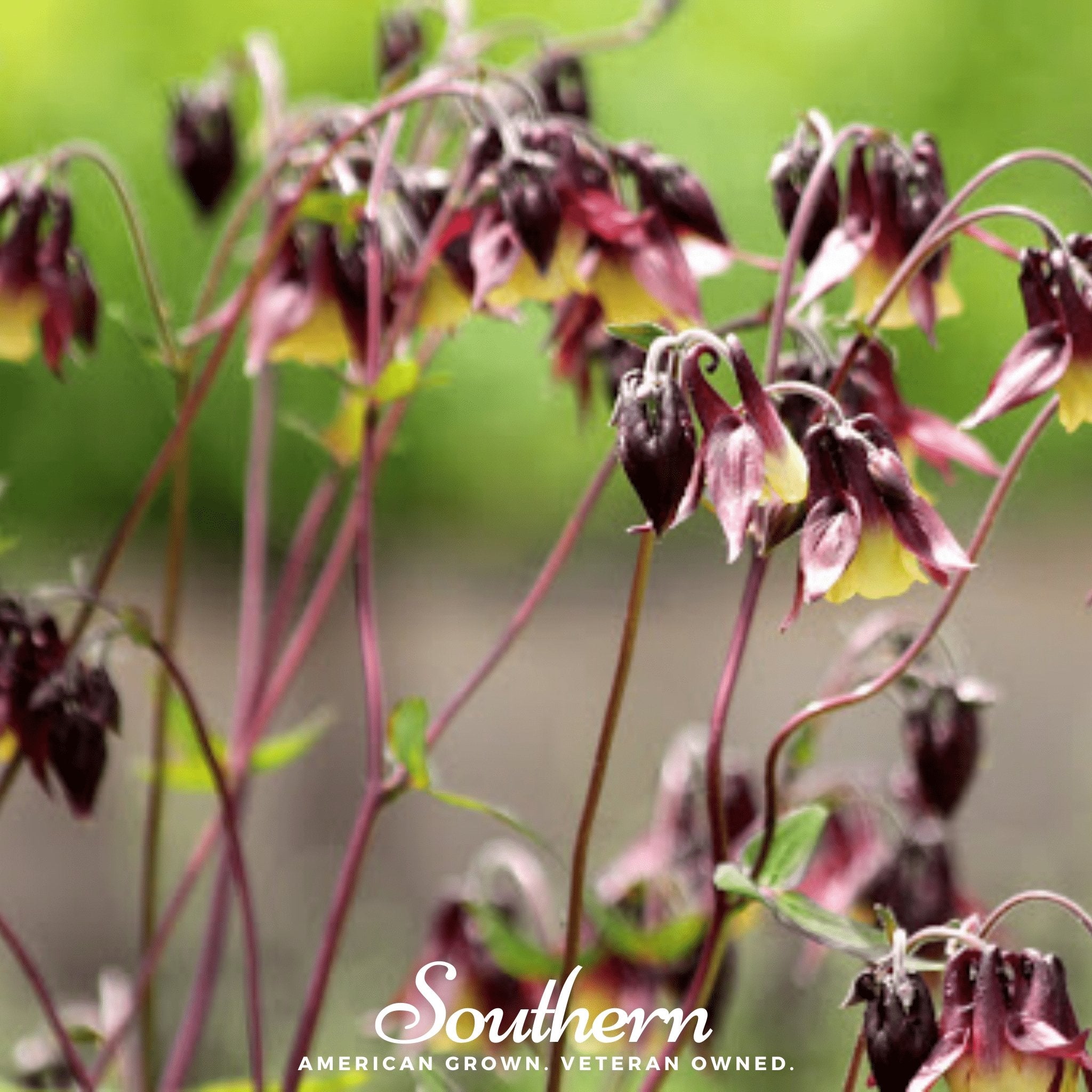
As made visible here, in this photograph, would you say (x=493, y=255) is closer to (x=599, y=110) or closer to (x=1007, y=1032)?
(x=1007, y=1032)

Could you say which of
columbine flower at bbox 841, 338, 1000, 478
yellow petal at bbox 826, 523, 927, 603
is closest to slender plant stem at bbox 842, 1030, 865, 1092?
yellow petal at bbox 826, 523, 927, 603

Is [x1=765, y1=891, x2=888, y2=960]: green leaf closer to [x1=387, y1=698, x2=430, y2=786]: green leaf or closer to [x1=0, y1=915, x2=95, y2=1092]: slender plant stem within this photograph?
[x1=387, y1=698, x2=430, y2=786]: green leaf

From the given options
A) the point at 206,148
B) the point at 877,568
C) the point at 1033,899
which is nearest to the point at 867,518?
the point at 877,568

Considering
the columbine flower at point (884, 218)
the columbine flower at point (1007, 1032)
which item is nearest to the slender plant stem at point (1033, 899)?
the columbine flower at point (1007, 1032)

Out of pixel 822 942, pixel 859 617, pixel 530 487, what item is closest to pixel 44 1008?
pixel 822 942

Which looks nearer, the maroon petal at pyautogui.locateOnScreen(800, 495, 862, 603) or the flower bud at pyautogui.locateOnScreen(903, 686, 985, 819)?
the maroon petal at pyautogui.locateOnScreen(800, 495, 862, 603)

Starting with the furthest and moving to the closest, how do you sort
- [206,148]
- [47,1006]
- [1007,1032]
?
1. [206,148]
2. [47,1006]
3. [1007,1032]

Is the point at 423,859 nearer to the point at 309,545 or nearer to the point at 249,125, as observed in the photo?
the point at 249,125

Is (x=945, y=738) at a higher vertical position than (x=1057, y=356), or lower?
lower
